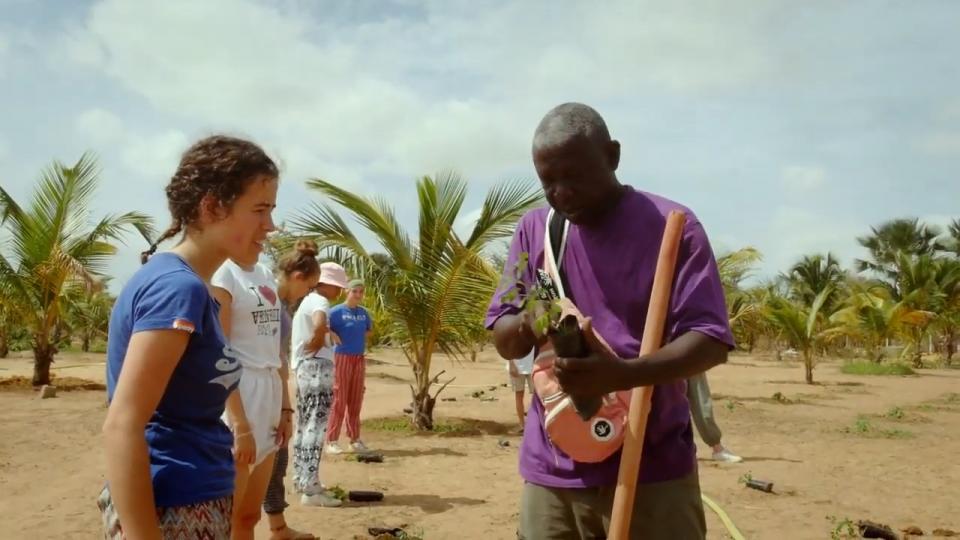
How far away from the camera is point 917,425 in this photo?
12.2 meters

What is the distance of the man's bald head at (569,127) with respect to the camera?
80.0 inches

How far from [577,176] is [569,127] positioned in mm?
127

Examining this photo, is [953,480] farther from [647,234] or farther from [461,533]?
[647,234]

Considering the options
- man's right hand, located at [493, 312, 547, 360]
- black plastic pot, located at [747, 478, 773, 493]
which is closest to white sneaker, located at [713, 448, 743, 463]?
black plastic pot, located at [747, 478, 773, 493]

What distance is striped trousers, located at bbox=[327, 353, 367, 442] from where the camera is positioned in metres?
8.02

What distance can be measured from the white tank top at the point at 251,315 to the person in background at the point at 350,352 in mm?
4170

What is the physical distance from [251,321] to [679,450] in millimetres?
2090

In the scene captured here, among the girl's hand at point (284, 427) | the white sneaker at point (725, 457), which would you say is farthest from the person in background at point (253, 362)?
the white sneaker at point (725, 457)

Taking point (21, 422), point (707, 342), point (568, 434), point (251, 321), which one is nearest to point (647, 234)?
point (707, 342)

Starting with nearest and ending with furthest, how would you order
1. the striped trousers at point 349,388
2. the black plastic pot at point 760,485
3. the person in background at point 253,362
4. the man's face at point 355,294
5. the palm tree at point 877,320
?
the person in background at point 253,362
the black plastic pot at point 760,485
the man's face at point 355,294
the striped trousers at point 349,388
the palm tree at point 877,320

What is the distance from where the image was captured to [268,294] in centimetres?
360

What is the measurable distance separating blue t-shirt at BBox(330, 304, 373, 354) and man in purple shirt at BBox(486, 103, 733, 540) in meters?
5.89

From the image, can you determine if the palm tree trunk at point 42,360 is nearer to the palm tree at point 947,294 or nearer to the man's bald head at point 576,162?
the man's bald head at point 576,162

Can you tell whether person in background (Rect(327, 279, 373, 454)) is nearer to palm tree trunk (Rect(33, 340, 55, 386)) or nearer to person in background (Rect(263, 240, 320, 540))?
person in background (Rect(263, 240, 320, 540))
